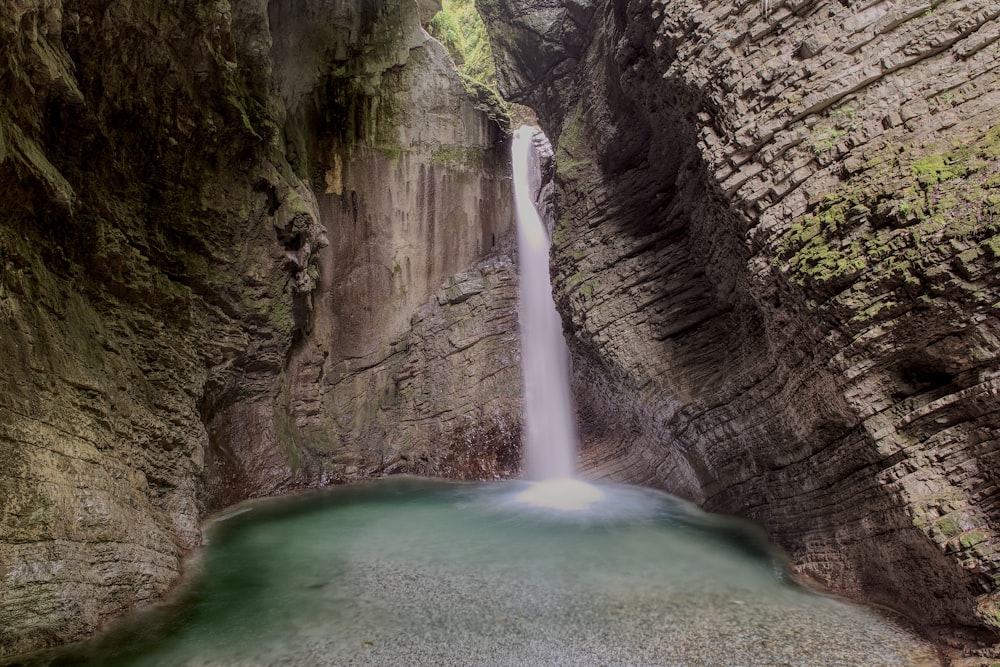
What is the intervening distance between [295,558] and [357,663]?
10.6 feet

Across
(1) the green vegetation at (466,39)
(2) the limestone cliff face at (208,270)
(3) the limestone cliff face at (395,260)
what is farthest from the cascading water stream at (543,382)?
(1) the green vegetation at (466,39)

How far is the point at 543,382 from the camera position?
14.6 m

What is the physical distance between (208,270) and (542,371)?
8.21 m

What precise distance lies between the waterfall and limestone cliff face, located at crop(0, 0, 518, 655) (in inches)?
21.2

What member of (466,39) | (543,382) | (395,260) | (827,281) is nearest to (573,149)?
(543,382)

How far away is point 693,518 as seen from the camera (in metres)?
8.95

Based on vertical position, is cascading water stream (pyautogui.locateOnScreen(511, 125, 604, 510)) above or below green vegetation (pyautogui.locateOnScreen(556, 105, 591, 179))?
below

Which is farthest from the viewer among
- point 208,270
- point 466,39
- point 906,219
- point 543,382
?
point 466,39

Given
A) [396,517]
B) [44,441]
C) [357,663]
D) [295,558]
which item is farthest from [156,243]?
[357,663]

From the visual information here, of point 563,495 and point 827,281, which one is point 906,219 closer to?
point 827,281

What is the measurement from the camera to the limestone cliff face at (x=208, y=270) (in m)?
5.37

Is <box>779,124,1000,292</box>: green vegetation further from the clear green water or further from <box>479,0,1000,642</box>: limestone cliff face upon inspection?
the clear green water

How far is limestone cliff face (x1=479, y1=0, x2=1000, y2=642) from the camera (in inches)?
190

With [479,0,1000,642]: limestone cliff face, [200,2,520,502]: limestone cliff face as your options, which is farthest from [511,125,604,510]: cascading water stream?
[479,0,1000,642]: limestone cliff face
